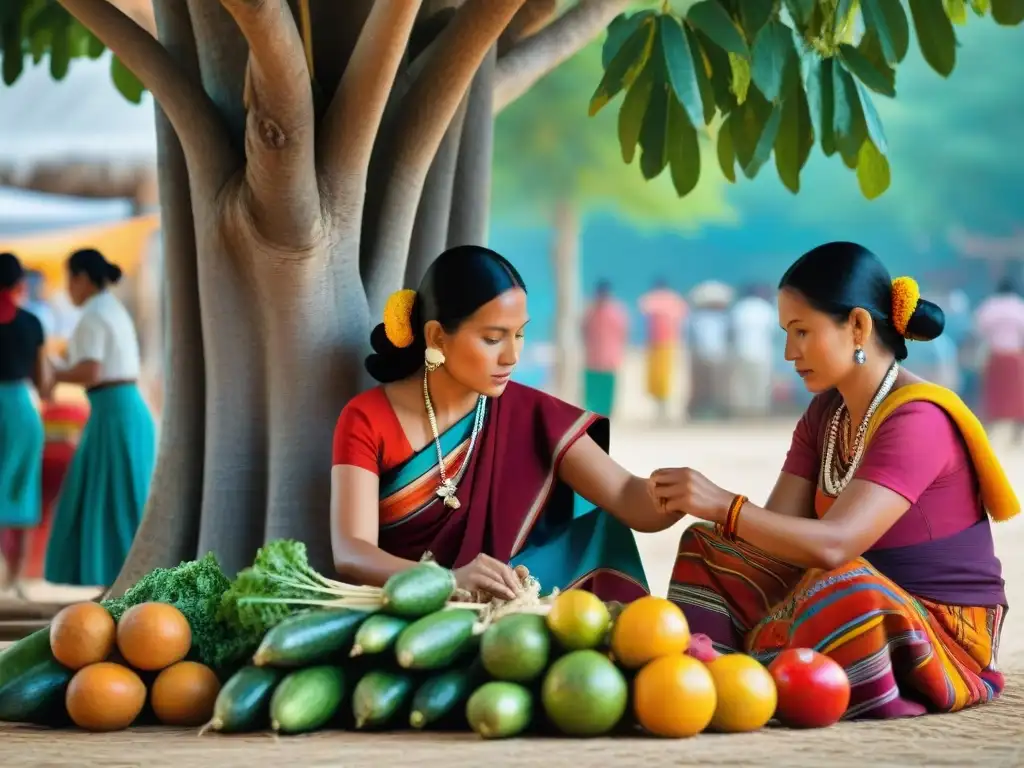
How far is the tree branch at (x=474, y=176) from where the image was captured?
19.9 feet

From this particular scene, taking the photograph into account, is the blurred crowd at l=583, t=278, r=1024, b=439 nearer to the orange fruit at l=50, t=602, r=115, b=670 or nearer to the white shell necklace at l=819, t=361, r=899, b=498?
the white shell necklace at l=819, t=361, r=899, b=498

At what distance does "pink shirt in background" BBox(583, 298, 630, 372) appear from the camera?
1927cm

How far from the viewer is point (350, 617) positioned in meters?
4.07

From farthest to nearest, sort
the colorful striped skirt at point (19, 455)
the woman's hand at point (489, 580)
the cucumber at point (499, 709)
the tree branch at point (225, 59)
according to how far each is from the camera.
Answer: the colorful striped skirt at point (19, 455), the tree branch at point (225, 59), the woman's hand at point (489, 580), the cucumber at point (499, 709)

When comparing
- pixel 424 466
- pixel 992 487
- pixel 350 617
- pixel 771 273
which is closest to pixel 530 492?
pixel 424 466

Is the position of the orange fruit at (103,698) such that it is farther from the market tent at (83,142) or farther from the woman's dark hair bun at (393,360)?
the market tent at (83,142)

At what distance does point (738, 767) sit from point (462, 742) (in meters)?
0.71

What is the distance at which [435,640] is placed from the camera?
3.95 m

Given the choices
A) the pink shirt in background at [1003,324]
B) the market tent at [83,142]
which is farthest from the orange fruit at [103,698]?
the pink shirt in background at [1003,324]

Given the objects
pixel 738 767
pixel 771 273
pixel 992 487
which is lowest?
pixel 738 767

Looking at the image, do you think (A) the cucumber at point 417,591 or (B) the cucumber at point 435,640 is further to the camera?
(A) the cucumber at point 417,591

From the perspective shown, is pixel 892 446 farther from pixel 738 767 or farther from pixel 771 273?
pixel 771 273

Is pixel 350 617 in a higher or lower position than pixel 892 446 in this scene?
lower

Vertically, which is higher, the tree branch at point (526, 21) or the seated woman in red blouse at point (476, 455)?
the tree branch at point (526, 21)
